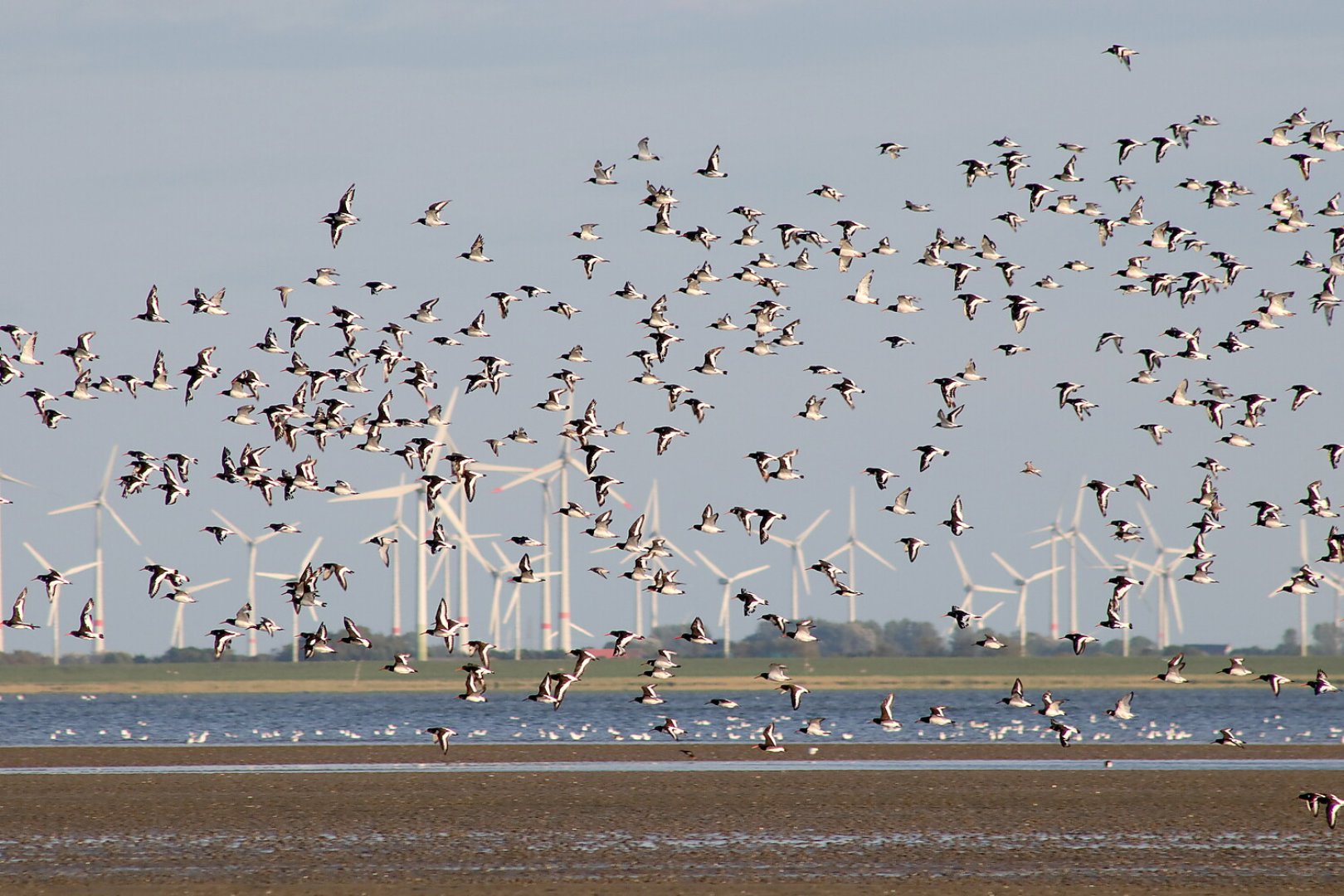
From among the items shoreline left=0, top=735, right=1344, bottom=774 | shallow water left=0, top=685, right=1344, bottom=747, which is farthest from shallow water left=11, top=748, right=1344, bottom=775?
shallow water left=0, top=685, right=1344, bottom=747

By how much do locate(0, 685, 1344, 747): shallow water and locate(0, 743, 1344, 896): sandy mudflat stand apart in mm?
22747

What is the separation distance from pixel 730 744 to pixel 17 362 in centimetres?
3208

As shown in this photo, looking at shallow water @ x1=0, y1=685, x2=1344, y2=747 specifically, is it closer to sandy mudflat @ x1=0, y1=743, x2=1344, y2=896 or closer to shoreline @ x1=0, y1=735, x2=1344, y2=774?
shoreline @ x1=0, y1=735, x2=1344, y2=774

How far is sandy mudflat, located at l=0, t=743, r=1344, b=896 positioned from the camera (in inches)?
1548

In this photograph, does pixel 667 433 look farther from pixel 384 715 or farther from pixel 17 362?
pixel 384 715

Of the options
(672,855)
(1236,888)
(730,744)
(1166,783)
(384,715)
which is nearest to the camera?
(1236,888)

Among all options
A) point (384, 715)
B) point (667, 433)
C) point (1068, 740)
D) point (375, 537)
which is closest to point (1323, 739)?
point (1068, 740)

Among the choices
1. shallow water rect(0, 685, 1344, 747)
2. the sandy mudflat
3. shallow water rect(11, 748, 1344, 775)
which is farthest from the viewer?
shallow water rect(0, 685, 1344, 747)

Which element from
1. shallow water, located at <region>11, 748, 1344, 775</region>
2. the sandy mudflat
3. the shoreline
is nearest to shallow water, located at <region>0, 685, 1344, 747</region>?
the shoreline

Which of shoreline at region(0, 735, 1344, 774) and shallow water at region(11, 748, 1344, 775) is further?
shoreline at region(0, 735, 1344, 774)

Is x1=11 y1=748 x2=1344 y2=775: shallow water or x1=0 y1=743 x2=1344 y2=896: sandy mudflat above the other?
x1=11 y1=748 x2=1344 y2=775: shallow water

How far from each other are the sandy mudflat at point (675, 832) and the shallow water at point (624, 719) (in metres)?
22.7

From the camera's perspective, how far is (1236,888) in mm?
38062

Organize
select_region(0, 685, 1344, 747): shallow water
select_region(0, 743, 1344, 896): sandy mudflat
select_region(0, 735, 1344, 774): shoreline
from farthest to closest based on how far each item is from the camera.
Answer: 1. select_region(0, 685, 1344, 747): shallow water
2. select_region(0, 735, 1344, 774): shoreline
3. select_region(0, 743, 1344, 896): sandy mudflat
